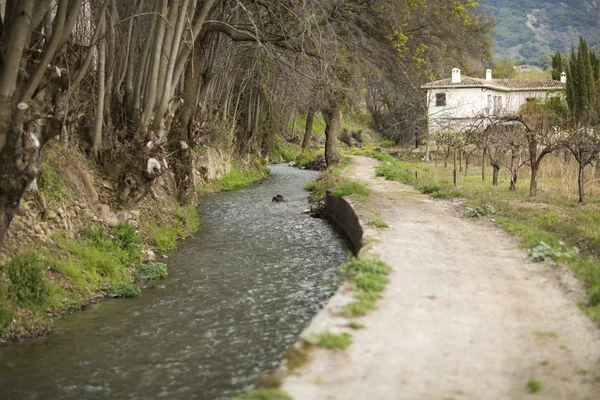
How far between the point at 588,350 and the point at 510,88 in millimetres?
61585

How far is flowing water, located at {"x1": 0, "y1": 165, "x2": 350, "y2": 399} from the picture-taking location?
24.4 ft

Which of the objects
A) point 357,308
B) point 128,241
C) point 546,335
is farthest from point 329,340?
point 128,241

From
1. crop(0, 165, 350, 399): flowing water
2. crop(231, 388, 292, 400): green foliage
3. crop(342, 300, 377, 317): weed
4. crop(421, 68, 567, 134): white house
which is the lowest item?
crop(0, 165, 350, 399): flowing water

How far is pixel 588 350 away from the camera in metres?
6.12

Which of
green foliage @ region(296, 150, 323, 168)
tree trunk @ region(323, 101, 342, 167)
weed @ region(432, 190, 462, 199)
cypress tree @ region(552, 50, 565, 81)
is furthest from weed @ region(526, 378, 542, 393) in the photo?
cypress tree @ region(552, 50, 565, 81)

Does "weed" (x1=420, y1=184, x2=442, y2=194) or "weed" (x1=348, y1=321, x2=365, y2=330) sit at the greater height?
"weed" (x1=420, y1=184, x2=442, y2=194)

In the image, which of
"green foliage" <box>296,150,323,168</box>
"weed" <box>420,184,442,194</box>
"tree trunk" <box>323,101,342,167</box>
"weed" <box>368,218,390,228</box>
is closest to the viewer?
"weed" <box>368,218,390,228</box>

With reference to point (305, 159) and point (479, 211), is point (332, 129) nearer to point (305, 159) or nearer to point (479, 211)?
point (305, 159)

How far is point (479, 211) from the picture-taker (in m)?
Answer: 15.8

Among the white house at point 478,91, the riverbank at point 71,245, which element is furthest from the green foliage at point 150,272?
the white house at point 478,91

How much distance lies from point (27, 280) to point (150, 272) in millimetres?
3213

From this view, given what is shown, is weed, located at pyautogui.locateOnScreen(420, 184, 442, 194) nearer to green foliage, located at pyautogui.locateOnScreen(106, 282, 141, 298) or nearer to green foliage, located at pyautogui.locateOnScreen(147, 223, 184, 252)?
green foliage, located at pyautogui.locateOnScreen(147, 223, 184, 252)

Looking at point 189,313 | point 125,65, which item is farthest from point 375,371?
point 125,65

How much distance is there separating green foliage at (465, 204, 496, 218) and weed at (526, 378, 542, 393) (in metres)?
10.2
